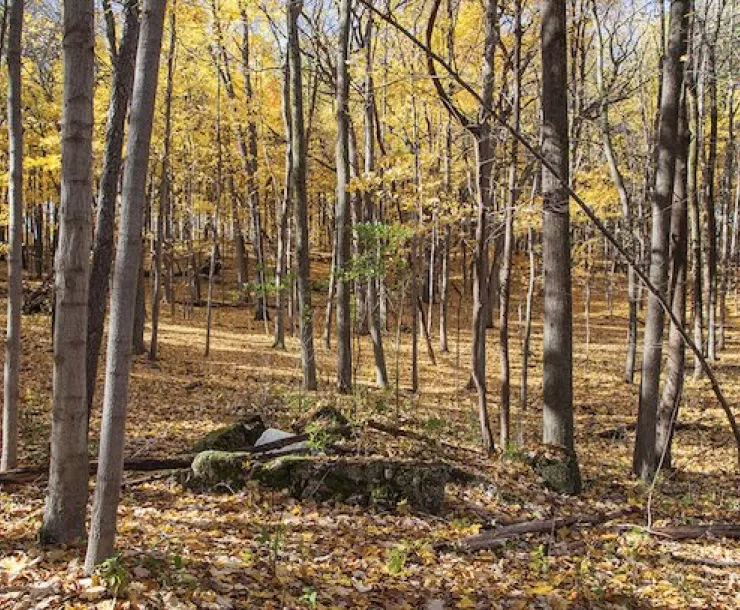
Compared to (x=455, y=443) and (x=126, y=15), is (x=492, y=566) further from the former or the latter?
(x=126, y=15)

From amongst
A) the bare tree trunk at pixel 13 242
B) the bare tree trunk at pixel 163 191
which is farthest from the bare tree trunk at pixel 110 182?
the bare tree trunk at pixel 163 191

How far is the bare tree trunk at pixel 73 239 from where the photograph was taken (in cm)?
399

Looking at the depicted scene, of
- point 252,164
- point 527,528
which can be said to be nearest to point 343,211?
point 527,528

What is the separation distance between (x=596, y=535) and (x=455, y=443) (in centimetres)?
319

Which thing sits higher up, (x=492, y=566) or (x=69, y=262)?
(x=69, y=262)

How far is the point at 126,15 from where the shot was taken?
243 inches

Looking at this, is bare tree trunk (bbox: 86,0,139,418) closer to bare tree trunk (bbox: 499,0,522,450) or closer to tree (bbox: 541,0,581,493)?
tree (bbox: 541,0,581,493)

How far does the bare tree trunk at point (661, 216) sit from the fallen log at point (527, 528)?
79.0 inches

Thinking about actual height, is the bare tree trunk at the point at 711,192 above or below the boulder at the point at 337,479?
above

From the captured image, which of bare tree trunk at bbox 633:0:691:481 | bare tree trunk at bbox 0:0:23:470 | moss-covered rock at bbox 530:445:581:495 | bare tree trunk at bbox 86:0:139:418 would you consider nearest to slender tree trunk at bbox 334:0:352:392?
moss-covered rock at bbox 530:445:581:495

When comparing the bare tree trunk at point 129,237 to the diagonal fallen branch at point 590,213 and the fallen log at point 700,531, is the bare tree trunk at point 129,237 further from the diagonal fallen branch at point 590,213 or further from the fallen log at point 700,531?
the fallen log at point 700,531

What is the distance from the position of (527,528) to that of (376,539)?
5.04ft

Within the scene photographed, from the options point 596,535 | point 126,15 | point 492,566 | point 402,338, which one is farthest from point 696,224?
point 126,15

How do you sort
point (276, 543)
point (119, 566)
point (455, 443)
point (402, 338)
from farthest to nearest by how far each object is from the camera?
point (402, 338)
point (455, 443)
point (276, 543)
point (119, 566)
